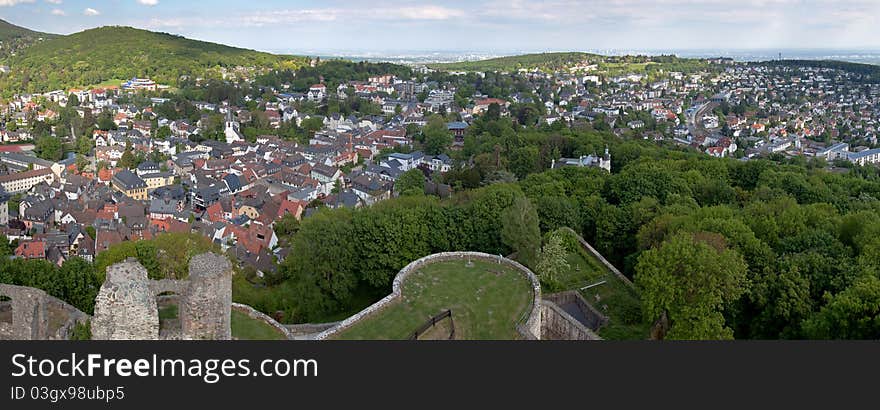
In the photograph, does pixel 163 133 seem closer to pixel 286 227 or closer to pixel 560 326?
pixel 286 227

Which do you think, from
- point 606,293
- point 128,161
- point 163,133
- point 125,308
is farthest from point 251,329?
point 163,133

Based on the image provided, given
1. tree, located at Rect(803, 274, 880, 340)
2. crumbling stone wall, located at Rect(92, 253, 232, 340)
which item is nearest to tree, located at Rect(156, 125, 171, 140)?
crumbling stone wall, located at Rect(92, 253, 232, 340)

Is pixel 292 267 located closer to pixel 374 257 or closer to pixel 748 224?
pixel 374 257

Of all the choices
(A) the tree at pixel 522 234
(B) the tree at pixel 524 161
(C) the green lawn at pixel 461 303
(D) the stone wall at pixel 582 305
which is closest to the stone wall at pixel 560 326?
(C) the green lawn at pixel 461 303

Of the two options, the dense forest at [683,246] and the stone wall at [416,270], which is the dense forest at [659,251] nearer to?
the dense forest at [683,246]

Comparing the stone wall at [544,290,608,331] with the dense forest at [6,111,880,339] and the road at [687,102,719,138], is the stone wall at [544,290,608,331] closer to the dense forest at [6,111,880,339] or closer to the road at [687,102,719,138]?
the dense forest at [6,111,880,339]

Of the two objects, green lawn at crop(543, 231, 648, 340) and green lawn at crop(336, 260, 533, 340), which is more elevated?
green lawn at crop(336, 260, 533, 340)
